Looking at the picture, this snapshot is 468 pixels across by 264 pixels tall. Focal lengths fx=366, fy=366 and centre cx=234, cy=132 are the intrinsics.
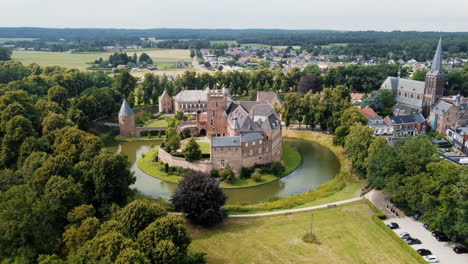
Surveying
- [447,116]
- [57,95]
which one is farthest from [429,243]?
[57,95]

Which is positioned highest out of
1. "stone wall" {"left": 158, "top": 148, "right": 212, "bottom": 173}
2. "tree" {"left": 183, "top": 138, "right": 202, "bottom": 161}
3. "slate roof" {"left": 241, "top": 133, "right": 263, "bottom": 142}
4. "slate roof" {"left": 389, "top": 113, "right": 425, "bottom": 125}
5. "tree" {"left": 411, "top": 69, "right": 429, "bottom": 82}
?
"tree" {"left": 411, "top": 69, "right": 429, "bottom": 82}

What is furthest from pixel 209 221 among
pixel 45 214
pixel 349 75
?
pixel 349 75

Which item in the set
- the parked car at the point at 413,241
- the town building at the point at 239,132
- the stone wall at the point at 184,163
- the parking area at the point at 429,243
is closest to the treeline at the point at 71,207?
the stone wall at the point at 184,163

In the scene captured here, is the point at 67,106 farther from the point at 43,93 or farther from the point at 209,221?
the point at 209,221

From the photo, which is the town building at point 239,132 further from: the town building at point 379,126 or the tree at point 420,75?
the tree at point 420,75

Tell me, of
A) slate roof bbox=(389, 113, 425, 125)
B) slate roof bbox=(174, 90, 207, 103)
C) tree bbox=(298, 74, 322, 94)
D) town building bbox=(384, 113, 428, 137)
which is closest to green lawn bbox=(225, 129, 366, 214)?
town building bbox=(384, 113, 428, 137)

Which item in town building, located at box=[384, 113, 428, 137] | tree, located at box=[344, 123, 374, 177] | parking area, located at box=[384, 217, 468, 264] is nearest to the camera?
parking area, located at box=[384, 217, 468, 264]

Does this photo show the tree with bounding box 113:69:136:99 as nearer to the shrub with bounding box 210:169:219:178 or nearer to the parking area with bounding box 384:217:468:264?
the shrub with bounding box 210:169:219:178
